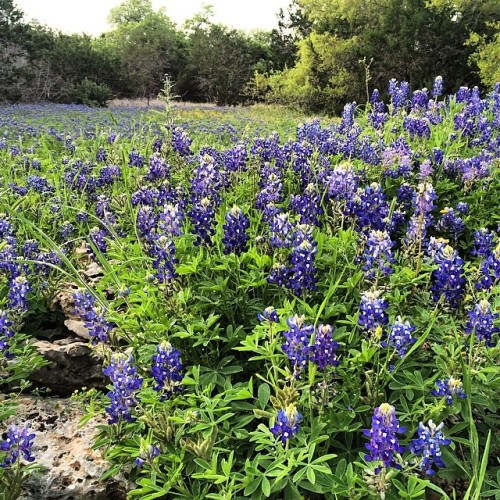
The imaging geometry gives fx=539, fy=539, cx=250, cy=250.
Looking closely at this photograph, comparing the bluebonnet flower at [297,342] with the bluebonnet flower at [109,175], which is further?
the bluebonnet flower at [109,175]

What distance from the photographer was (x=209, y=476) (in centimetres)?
197

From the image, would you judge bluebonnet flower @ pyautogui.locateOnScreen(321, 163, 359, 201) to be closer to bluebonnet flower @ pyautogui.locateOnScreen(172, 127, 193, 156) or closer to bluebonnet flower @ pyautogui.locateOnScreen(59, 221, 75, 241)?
bluebonnet flower @ pyautogui.locateOnScreen(172, 127, 193, 156)

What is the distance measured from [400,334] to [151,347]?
3.75ft

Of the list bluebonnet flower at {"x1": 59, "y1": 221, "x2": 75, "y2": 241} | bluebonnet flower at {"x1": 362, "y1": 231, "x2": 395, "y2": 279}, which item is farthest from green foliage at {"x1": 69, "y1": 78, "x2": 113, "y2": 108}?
bluebonnet flower at {"x1": 362, "y1": 231, "x2": 395, "y2": 279}

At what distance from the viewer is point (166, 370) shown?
2225mm

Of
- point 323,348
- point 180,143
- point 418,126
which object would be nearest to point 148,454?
point 323,348

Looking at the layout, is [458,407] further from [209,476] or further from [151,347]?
[151,347]

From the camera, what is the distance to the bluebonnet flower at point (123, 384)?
84.8 inches

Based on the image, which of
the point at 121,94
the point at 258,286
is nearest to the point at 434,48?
the point at 121,94

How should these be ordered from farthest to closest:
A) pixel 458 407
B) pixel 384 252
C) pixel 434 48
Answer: pixel 434 48
pixel 384 252
pixel 458 407

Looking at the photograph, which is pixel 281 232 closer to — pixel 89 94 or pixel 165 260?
pixel 165 260

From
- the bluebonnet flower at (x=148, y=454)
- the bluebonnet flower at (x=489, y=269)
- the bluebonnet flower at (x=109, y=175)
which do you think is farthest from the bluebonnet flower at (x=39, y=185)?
the bluebonnet flower at (x=489, y=269)

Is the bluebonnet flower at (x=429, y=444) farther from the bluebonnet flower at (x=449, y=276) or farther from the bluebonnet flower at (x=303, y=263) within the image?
the bluebonnet flower at (x=303, y=263)

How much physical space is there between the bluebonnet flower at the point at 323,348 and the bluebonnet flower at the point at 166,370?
0.57 metres
